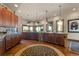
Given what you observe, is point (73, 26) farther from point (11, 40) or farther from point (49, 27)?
point (11, 40)

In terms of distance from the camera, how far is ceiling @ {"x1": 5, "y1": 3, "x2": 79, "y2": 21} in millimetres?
3432

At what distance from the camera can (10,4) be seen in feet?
11.3

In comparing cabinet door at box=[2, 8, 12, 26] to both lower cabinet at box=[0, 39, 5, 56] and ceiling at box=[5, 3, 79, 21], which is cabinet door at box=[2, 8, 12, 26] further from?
lower cabinet at box=[0, 39, 5, 56]

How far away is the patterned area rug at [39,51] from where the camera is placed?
11.4 feet

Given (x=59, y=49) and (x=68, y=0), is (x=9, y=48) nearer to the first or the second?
(x=59, y=49)

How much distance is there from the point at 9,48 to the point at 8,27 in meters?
0.63

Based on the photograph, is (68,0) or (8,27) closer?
(68,0)

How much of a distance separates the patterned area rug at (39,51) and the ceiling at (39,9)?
30.8 inches

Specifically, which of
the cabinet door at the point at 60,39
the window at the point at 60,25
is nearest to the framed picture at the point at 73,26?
the window at the point at 60,25

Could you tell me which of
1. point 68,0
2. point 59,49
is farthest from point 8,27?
point 68,0

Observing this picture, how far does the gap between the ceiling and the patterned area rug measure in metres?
0.78

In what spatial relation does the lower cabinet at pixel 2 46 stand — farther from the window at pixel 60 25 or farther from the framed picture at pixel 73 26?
the framed picture at pixel 73 26

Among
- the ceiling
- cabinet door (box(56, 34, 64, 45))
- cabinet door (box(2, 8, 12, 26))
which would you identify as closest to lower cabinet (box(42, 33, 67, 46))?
cabinet door (box(56, 34, 64, 45))

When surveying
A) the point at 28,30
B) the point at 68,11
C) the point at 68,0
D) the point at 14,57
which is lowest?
the point at 14,57
